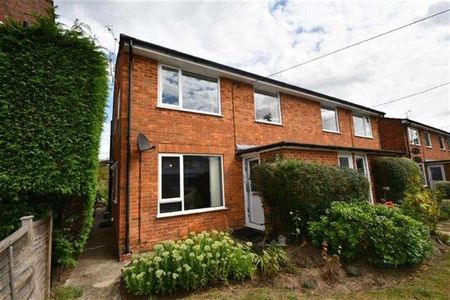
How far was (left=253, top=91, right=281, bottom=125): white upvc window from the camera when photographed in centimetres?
995

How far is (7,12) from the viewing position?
28.5 ft

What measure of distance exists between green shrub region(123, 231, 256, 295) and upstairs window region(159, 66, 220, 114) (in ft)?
15.2

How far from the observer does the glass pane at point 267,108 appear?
9987mm

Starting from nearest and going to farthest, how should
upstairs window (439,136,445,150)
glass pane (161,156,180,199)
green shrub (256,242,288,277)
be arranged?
1. green shrub (256,242,288,277)
2. glass pane (161,156,180,199)
3. upstairs window (439,136,445,150)

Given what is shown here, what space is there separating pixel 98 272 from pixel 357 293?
5.49m

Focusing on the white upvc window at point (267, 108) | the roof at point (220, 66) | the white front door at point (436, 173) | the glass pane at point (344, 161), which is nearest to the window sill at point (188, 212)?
the white upvc window at point (267, 108)

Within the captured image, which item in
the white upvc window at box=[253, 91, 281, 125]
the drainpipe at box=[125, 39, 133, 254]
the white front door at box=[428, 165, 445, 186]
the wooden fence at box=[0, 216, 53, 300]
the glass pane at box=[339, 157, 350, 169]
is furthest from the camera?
the white front door at box=[428, 165, 445, 186]

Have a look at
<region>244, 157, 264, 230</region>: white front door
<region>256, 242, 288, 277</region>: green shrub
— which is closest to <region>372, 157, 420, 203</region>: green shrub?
<region>244, 157, 264, 230</region>: white front door

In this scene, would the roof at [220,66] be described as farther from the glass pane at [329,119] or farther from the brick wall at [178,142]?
the glass pane at [329,119]

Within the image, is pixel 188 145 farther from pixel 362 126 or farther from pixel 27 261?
pixel 362 126

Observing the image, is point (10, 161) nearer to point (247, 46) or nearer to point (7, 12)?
point (247, 46)

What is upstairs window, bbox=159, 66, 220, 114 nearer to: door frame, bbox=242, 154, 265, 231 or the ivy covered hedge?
door frame, bbox=242, 154, 265, 231

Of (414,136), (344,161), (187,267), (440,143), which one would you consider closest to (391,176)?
(344,161)

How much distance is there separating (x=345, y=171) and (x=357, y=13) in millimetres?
4682
